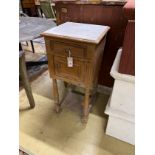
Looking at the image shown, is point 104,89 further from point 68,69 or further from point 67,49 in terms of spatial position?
point 67,49

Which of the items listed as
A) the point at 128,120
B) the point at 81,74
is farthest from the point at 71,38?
the point at 128,120

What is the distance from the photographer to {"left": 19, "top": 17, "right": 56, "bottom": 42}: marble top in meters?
1.65

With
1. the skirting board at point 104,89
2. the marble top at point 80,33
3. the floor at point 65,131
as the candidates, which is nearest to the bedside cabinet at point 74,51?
the marble top at point 80,33

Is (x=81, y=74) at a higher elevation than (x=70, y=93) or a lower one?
higher

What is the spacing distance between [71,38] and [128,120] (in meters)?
0.74

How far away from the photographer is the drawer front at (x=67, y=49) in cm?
112

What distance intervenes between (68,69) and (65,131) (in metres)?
0.58

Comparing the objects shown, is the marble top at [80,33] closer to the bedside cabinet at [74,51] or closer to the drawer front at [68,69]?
the bedside cabinet at [74,51]

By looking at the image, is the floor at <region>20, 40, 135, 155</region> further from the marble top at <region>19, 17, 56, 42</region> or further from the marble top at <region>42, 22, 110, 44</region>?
the marble top at <region>42, 22, 110, 44</region>

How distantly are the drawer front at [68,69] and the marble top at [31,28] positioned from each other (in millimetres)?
529

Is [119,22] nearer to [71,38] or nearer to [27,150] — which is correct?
[71,38]
